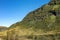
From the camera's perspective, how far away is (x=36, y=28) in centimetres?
19750

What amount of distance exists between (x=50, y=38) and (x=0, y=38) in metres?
40.0

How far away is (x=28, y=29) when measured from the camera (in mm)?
197250

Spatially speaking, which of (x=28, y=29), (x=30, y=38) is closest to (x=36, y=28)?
(x=28, y=29)

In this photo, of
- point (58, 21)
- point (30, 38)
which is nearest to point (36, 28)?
point (58, 21)

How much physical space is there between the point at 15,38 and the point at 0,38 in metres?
12.8

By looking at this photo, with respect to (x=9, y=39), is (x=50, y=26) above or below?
above

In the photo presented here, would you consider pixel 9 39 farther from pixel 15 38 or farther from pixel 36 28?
pixel 36 28

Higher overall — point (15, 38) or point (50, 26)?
point (50, 26)

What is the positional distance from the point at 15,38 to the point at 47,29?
132 feet

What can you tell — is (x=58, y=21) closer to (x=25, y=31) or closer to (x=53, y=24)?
(x=53, y=24)

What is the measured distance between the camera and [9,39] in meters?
160

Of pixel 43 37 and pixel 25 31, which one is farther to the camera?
pixel 25 31

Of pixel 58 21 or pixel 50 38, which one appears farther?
pixel 58 21

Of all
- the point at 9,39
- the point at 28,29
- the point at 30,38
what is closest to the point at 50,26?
the point at 28,29
